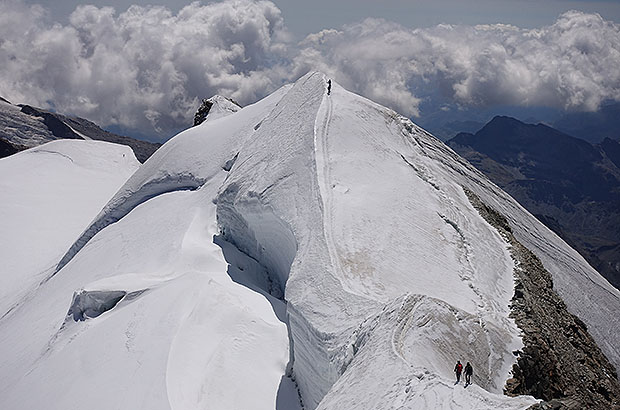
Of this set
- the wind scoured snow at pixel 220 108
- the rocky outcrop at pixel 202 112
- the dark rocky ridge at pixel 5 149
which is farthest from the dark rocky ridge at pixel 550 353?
the dark rocky ridge at pixel 5 149

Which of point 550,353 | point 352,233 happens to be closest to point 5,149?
point 352,233

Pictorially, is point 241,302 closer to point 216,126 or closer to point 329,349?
point 329,349

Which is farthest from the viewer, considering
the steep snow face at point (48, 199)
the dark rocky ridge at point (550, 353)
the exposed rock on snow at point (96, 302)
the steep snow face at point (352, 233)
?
the steep snow face at point (48, 199)

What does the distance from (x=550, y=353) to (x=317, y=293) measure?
10.8 metres

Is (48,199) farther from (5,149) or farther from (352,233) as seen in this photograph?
(5,149)

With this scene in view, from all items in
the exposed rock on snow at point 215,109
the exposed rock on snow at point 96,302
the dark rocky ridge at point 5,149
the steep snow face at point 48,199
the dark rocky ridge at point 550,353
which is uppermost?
the dark rocky ridge at point 550,353

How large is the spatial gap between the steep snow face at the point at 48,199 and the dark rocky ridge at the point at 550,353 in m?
44.4

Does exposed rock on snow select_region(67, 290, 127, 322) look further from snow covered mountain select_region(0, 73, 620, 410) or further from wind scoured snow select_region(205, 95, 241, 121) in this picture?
wind scoured snow select_region(205, 95, 241, 121)

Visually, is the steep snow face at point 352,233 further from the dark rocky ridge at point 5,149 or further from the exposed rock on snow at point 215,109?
the dark rocky ridge at point 5,149

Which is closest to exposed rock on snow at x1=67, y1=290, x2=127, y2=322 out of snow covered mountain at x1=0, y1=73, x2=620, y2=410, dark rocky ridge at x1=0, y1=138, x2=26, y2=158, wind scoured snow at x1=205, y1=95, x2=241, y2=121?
snow covered mountain at x1=0, y1=73, x2=620, y2=410

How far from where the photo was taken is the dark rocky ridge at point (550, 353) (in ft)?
67.7

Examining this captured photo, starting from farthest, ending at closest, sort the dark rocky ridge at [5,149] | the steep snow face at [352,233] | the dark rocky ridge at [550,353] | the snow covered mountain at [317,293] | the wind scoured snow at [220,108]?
the dark rocky ridge at [5,149], the wind scoured snow at [220,108], the steep snow face at [352,233], the dark rocky ridge at [550,353], the snow covered mountain at [317,293]

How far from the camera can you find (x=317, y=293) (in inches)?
947

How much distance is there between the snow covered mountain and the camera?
19781 mm
